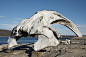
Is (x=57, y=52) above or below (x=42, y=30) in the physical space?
below

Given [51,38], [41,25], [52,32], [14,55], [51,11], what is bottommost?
[14,55]

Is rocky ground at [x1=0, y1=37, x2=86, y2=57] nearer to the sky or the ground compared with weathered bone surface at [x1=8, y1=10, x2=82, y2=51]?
nearer to the ground

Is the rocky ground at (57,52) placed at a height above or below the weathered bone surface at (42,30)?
below

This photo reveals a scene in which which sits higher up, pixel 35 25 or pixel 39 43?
pixel 35 25

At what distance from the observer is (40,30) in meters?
3.89

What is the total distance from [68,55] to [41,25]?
168 cm

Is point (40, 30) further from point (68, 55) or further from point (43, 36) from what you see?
point (68, 55)

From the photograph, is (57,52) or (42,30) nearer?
(42,30)

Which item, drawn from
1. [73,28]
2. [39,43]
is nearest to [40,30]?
[39,43]

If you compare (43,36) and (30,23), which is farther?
(30,23)

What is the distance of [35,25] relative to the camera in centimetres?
406

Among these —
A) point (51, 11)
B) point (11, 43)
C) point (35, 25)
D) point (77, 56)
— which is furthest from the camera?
point (51, 11)

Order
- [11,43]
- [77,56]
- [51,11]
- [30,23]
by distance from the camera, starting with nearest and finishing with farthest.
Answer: [77,56], [30,23], [11,43], [51,11]

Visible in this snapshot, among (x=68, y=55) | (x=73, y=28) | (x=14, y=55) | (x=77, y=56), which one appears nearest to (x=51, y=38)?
(x=68, y=55)
